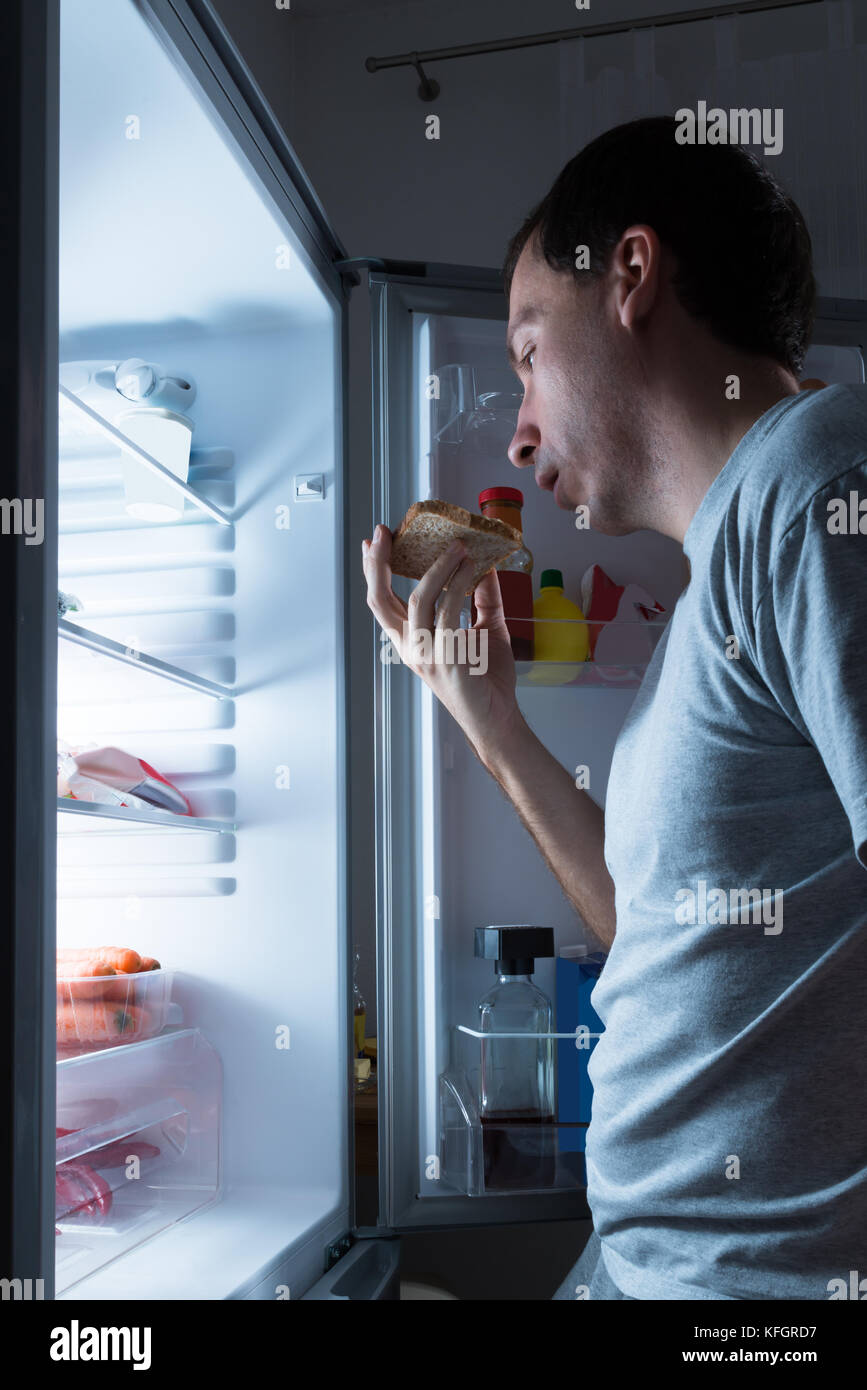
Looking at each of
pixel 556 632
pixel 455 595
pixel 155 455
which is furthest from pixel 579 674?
pixel 155 455

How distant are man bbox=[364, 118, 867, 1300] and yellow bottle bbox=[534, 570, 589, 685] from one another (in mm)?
335

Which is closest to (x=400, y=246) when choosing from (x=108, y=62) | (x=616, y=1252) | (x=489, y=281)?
(x=489, y=281)

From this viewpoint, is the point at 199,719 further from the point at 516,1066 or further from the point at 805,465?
the point at 805,465

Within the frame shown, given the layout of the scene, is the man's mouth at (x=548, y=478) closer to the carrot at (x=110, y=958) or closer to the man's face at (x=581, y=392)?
the man's face at (x=581, y=392)

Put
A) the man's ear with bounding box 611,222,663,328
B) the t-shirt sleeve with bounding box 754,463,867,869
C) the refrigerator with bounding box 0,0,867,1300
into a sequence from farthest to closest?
the refrigerator with bounding box 0,0,867,1300 → the man's ear with bounding box 611,222,663,328 → the t-shirt sleeve with bounding box 754,463,867,869

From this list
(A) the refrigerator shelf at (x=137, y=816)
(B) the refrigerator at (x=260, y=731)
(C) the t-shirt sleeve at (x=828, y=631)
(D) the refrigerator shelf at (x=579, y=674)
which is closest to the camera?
(C) the t-shirt sleeve at (x=828, y=631)

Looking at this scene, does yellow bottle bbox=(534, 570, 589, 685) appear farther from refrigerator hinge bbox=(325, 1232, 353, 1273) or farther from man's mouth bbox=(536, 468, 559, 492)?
refrigerator hinge bbox=(325, 1232, 353, 1273)

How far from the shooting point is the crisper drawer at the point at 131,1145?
115 centimetres

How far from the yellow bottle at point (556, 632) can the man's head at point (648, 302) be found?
35cm

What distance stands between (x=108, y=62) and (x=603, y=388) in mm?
521

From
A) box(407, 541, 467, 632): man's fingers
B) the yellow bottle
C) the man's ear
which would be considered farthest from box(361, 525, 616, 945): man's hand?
the man's ear

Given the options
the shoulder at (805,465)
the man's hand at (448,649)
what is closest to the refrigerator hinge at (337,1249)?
the man's hand at (448,649)

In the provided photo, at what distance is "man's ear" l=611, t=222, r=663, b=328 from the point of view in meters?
0.85
